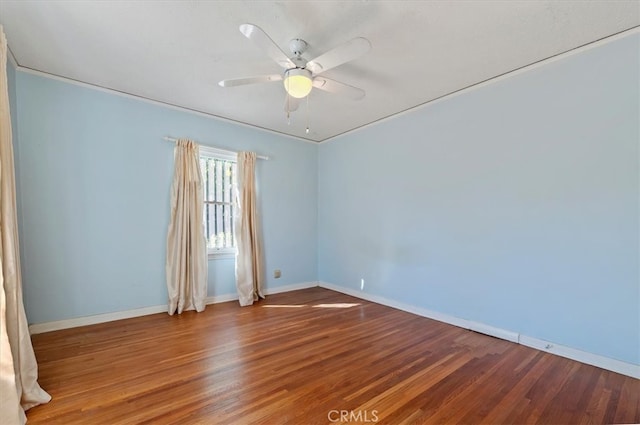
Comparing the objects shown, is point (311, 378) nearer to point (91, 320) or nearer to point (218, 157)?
point (91, 320)

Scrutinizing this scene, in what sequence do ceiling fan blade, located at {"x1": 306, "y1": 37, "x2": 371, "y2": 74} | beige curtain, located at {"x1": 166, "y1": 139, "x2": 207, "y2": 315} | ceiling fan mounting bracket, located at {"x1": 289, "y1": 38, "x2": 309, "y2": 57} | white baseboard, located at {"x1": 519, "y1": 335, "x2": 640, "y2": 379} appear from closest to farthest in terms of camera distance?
1. ceiling fan blade, located at {"x1": 306, "y1": 37, "x2": 371, "y2": 74}
2. white baseboard, located at {"x1": 519, "y1": 335, "x2": 640, "y2": 379}
3. ceiling fan mounting bracket, located at {"x1": 289, "y1": 38, "x2": 309, "y2": 57}
4. beige curtain, located at {"x1": 166, "y1": 139, "x2": 207, "y2": 315}

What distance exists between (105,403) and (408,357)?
2194 millimetres

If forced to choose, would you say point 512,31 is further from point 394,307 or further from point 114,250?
point 114,250

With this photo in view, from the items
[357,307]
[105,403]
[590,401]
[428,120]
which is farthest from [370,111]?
[105,403]

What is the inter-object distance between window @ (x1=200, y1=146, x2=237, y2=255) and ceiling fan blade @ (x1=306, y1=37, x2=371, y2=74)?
7.83 feet

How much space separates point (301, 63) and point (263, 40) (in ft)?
1.59

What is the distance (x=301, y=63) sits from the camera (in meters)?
2.27

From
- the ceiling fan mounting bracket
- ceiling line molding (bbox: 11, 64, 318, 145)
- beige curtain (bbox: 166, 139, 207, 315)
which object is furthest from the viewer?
beige curtain (bbox: 166, 139, 207, 315)

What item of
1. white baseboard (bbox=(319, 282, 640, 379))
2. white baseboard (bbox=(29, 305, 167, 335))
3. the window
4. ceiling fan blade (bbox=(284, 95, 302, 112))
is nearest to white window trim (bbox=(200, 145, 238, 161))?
the window

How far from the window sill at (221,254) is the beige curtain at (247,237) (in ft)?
0.54

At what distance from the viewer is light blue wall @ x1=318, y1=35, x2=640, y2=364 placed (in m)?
2.24

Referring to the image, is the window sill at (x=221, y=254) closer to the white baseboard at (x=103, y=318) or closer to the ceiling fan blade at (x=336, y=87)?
the white baseboard at (x=103, y=318)

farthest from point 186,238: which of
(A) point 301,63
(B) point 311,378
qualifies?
(A) point 301,63

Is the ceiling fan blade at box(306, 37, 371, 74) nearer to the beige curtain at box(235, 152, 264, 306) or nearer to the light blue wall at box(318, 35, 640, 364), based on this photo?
the light blue wall at box(318, 35, 640, 364)
